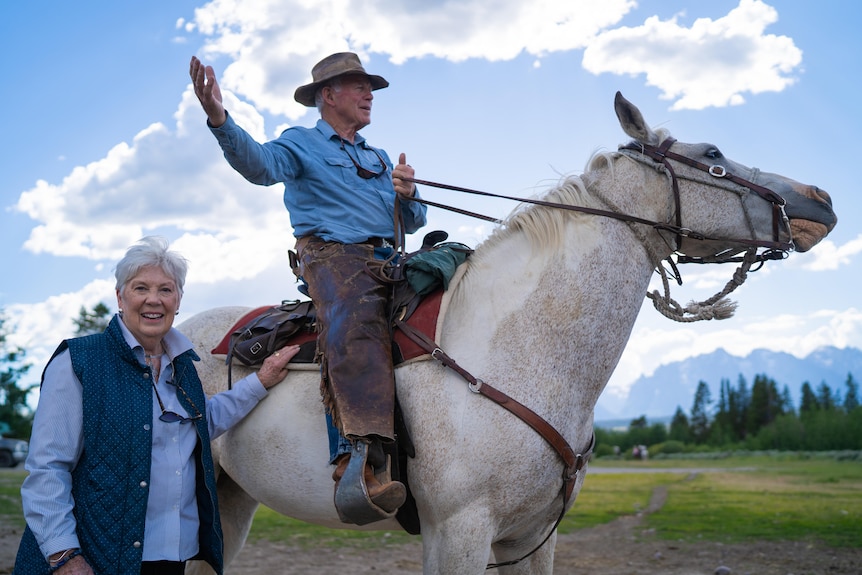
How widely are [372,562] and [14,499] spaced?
36.3ft

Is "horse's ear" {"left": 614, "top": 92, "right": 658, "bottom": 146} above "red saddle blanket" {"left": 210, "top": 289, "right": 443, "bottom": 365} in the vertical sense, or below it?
above

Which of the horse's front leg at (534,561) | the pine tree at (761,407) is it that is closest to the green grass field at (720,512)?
the horse's front leg at (534,561)

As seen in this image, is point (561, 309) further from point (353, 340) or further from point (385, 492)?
point (385, 492)

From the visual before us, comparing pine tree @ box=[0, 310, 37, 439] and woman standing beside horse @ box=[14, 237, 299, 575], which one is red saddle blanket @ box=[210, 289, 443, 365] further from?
pine tree @ box=[0, 310, 37, 439]

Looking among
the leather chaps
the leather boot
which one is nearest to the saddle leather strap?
the leather chaps

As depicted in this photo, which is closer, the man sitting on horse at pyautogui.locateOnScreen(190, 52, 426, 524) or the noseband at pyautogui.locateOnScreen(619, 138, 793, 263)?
the man sitting on horse at pyautogui.locateOnScreen(190, 52, 426, 524)

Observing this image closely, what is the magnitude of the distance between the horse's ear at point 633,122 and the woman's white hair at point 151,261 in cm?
244

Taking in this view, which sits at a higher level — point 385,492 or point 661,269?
point 661,269

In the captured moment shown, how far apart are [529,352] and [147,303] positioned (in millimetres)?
1874

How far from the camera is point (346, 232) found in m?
3.99

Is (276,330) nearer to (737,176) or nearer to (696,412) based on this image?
(737,176)

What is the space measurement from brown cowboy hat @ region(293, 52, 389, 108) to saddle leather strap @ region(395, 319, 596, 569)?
1.62 metres

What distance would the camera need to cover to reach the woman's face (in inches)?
126

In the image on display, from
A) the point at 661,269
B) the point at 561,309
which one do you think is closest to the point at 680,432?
the point at 661,269
